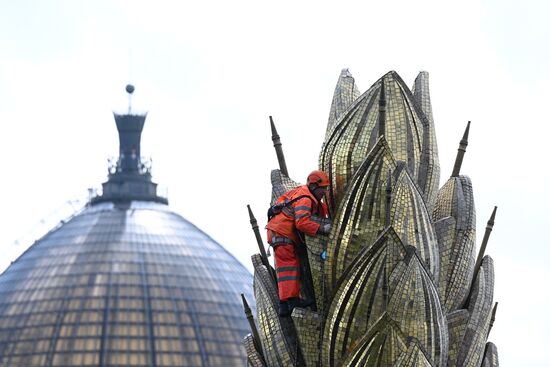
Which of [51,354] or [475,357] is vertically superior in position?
[475,357]

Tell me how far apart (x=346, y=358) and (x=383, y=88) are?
4.21 metres

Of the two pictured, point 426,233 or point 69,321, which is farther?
point 69,321

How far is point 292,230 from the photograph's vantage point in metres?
27.4

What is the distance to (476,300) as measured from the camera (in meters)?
27.9

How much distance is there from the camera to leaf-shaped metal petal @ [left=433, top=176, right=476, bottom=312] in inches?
1097

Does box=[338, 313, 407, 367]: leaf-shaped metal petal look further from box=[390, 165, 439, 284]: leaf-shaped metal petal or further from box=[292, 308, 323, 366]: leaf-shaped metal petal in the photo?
box=[390, 165, 439, 284]: leaf-shaped metal petal

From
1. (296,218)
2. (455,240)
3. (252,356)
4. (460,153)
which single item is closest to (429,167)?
(460,153)

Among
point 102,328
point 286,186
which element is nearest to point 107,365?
point 102,328

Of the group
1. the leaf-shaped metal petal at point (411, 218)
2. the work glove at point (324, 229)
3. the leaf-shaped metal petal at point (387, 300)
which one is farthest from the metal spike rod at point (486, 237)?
the work glove at point (324, 229)

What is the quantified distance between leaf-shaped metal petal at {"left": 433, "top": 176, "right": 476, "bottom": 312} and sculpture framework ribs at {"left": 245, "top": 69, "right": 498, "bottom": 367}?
15mm

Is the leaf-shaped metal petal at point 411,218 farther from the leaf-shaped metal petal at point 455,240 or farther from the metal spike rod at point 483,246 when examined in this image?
the metal spike rod at point 483,246

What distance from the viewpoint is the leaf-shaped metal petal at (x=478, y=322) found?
1078 inches

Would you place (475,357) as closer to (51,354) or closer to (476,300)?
(476,300)

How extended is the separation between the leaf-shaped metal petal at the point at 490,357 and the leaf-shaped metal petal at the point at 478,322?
0.38 m
